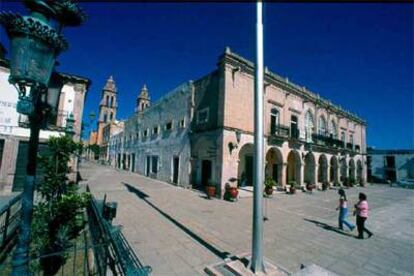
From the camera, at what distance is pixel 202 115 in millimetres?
15094

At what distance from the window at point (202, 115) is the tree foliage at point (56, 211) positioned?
31.9ft

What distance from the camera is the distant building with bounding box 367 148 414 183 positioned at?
107 feet

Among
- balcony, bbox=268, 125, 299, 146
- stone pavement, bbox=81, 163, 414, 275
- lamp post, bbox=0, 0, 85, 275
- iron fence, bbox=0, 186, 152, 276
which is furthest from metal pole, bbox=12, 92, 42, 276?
balcony, bbox=268, 125, 299, 146

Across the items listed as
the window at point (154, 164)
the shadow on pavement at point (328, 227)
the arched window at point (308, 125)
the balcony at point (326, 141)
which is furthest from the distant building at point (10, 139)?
the balcony at point (326, 141)

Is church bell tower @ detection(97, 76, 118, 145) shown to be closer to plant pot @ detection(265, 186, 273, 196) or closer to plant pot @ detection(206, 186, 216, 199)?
plant pot @ detection(206, 186, 216, 199)

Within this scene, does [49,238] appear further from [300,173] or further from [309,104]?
[309,104]

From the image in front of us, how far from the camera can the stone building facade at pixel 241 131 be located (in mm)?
13039

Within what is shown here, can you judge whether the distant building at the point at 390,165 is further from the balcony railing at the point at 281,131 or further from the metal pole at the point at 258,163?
the metal pole at the point at 258,163

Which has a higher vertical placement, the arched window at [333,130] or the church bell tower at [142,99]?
the church bell tower at [142,99]

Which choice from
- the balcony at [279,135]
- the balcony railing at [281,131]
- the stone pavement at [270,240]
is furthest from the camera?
the balcony railing at [281,131]

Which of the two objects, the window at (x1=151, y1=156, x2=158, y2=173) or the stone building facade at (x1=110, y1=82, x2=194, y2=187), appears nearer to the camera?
the stone building facade at (x1=110, y1=82, x2=194, y2=187)

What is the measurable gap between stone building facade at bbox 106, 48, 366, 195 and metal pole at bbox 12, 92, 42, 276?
10.4 meters

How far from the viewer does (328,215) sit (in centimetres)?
882

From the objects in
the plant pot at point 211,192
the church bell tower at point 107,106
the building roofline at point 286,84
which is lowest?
the plant pot at point 211,192
